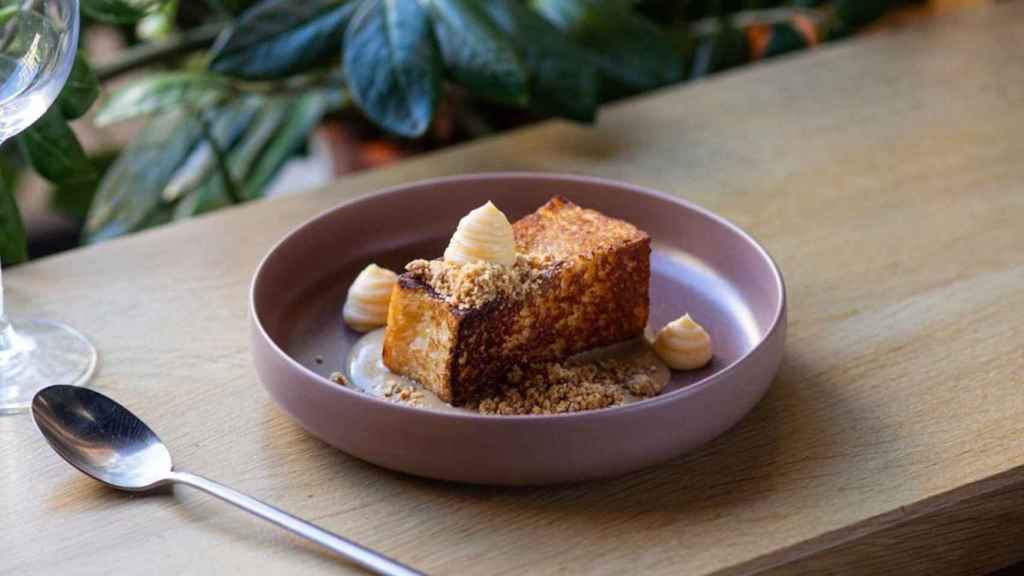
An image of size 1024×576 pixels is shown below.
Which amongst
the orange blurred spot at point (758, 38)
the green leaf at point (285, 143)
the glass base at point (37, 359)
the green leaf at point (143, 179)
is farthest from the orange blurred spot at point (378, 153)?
the glass base at point (37, 359)

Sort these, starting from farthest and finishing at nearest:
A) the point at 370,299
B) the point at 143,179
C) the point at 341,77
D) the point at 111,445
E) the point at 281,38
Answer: the point at 341,77, the point at 143,179, the point at 281,38, the point at 370,299, the point at 111,445

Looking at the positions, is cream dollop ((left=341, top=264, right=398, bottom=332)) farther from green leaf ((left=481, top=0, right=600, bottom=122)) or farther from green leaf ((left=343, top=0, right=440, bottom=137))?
A: green leaf ((left=481, top=0, right=600, bottom=122))

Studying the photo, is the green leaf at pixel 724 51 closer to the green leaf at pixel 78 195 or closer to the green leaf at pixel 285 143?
the green leaf at pixel 285 143

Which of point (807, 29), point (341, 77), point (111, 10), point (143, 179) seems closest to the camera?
point (111, 10)

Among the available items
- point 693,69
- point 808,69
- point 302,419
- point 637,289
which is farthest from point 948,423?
point 693,69

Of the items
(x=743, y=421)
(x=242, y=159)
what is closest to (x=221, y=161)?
(x=242, y=159)

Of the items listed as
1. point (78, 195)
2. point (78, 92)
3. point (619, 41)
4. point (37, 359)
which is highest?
point (78, 92)

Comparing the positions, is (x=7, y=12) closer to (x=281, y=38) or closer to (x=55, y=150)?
(x=55, y=150)
